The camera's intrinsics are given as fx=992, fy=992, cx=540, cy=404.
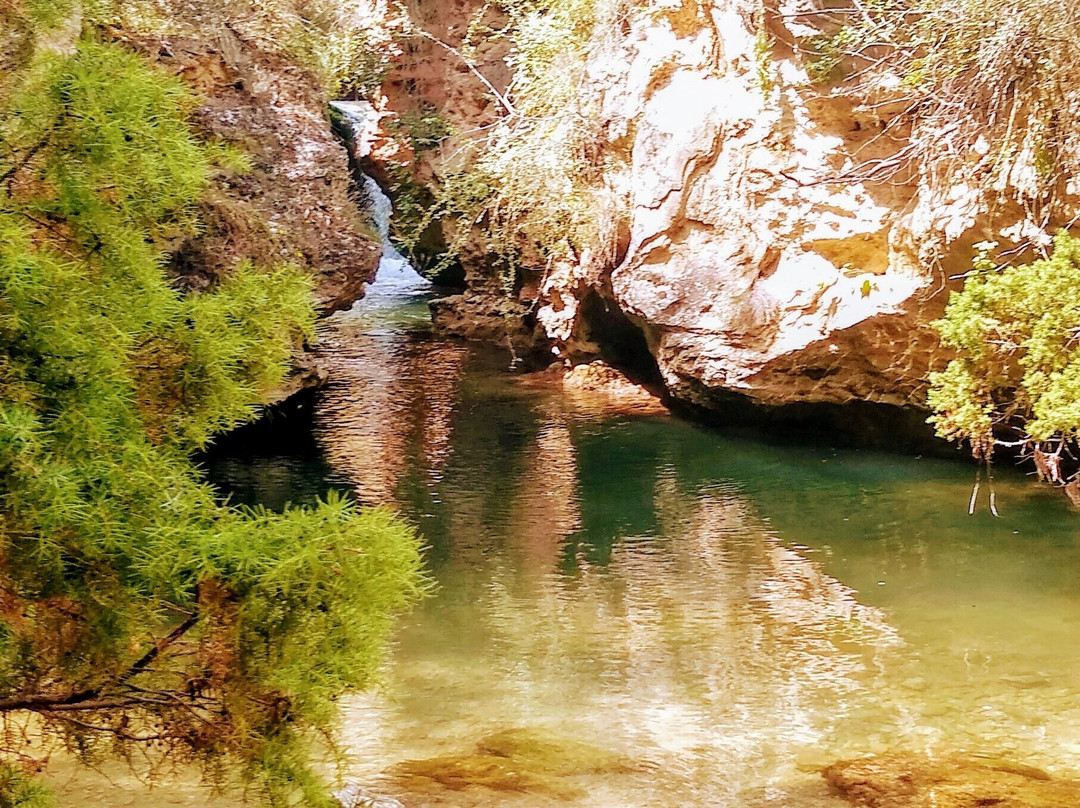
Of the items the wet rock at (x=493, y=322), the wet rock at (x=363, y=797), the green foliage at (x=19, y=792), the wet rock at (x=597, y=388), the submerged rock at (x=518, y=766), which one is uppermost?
the wet rock at (x=493, y=322)

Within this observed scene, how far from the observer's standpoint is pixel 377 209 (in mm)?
13891

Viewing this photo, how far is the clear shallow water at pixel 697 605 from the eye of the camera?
130 inches

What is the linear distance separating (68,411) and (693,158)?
19.7ft

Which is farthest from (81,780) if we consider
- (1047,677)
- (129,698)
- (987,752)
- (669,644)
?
(1047,677)

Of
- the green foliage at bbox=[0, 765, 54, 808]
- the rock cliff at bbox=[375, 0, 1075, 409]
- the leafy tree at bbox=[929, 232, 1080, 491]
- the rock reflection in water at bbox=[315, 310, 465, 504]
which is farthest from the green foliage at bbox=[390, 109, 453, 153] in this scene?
the green foliage at bbox=[0, 765, 54, 808]

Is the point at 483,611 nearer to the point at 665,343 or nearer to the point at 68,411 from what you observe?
the point at 68,411

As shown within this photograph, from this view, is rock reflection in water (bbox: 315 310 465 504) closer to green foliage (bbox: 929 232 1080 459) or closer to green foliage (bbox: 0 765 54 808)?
green foliage (bbox: 929 232 1080 459)

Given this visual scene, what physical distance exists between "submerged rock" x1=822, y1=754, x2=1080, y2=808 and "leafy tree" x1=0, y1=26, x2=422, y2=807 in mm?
1851

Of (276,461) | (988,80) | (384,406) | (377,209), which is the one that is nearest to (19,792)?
(988,80)

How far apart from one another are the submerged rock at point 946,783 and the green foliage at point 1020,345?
160cm

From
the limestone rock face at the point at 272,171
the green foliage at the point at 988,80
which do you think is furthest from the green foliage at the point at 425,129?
the green foliage at the point at 988,80

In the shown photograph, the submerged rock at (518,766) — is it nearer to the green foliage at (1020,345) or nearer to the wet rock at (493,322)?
the green foliage at (1020,345)

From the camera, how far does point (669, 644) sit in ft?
13.7

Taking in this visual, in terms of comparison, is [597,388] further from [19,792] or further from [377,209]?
[19,792]
